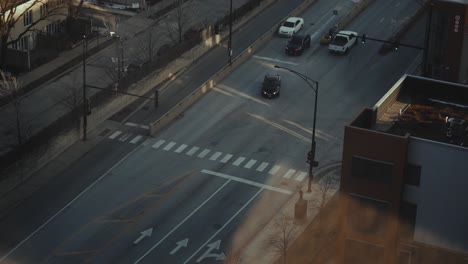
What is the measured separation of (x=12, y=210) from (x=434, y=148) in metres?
31.7

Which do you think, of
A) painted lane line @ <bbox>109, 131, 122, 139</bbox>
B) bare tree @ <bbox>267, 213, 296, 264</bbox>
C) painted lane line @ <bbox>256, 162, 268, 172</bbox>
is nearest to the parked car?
painted lane line @ <bbox>256, 162, 268, 172</bbox>

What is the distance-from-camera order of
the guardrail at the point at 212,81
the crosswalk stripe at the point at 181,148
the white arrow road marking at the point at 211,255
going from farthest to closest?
the guardrail at the point at 212,81 → the crosswalk stripe at the point at 181,148 → the white arrow road marking at the point at 211,255

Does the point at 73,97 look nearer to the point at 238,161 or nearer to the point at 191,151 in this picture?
the point at 191,151

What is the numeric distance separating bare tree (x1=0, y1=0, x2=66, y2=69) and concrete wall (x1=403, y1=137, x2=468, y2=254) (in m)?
49.7

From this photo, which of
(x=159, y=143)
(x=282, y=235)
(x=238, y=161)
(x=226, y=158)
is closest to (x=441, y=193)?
(x=282, y=235)

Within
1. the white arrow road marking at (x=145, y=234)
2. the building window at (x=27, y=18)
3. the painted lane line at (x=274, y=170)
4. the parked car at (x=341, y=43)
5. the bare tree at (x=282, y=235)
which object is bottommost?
the white arrow road marking at (x=145, y=234)

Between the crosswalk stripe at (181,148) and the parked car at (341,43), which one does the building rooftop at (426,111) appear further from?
the parked car at (341,43)

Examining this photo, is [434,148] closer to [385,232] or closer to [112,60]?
[385,232]

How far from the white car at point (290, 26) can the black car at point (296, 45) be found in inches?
130

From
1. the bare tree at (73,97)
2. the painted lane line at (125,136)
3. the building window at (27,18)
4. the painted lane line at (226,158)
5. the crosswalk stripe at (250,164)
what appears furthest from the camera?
the building window at (27,18)

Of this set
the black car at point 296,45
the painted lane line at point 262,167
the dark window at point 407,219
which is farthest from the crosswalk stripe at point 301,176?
the black car at point 296,45

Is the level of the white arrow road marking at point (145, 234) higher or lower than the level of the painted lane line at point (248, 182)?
lower

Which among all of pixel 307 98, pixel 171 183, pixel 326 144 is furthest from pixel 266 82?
pixel 171 183

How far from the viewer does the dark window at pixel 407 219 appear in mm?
62281
